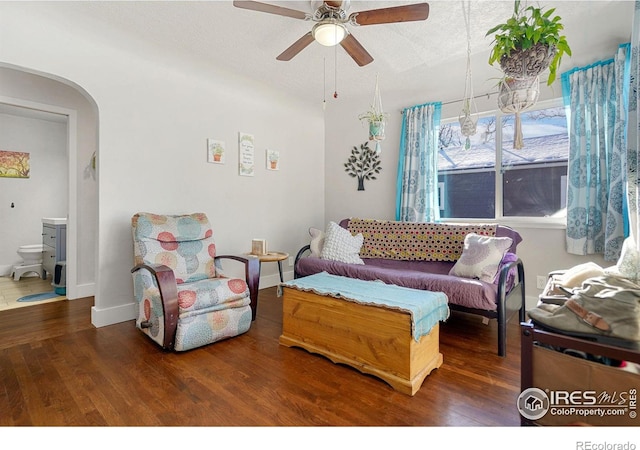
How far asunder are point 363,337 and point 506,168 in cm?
259

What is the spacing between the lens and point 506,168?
3.38 meters

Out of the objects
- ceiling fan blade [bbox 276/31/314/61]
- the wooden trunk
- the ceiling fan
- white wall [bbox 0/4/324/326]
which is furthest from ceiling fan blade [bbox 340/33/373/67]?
the wooden trunk

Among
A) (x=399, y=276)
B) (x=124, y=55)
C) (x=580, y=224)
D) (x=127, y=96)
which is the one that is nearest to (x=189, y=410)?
(x=399, y=276)

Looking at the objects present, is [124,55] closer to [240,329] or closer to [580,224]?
[240,329]

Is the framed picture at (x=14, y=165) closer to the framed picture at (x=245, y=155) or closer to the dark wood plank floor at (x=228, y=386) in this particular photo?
the dark wood plank floor at (x=228, y=386)

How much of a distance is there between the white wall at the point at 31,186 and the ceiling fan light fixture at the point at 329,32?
4890 millimetres

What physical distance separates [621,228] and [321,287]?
2.47 meters

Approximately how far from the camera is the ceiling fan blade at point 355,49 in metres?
2.16

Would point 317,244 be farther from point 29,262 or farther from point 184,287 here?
point 29,262

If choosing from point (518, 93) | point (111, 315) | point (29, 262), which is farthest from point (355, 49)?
point (29, 262)

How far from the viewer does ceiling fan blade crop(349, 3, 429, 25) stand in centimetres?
183

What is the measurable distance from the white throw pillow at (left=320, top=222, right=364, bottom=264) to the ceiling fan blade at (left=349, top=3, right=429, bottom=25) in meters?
2.11

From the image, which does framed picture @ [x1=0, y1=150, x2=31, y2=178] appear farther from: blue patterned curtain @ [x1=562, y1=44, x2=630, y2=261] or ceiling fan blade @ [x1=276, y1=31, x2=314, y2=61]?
blue patterned curtain @ [x1=562, y1=44, x2=630, y2=261]

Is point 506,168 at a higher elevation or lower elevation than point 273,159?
lower
